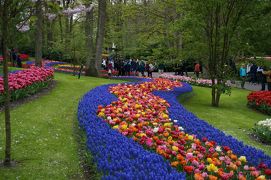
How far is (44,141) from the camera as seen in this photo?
27.4 ft

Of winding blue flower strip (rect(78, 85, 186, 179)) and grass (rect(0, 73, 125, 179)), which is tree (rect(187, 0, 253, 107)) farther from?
winding blue flower strip (rect(78, 85, 186, 179))

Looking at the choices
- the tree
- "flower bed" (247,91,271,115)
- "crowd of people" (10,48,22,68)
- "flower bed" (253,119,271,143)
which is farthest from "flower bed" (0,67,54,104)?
"crowd of people" (10,48,22,68)

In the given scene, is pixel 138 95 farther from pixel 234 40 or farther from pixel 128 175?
pixel 128 175

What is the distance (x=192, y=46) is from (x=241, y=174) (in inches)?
500

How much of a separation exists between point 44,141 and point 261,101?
11.2 meters

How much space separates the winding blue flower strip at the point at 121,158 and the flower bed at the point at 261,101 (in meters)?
10.3

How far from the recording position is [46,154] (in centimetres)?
752

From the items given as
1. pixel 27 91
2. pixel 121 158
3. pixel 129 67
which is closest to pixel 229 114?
pixel 27 91

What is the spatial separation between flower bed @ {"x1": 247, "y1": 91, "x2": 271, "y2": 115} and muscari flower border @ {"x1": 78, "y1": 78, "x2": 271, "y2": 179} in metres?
7.78

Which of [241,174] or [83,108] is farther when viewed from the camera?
[83,108]

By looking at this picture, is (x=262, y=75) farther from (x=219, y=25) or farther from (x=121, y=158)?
(x=121, y=158)

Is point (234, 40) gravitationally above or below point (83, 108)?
above

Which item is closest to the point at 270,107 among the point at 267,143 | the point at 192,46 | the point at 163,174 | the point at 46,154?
the point at 192,46

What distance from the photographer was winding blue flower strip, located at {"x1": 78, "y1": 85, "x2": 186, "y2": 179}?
4918mm
